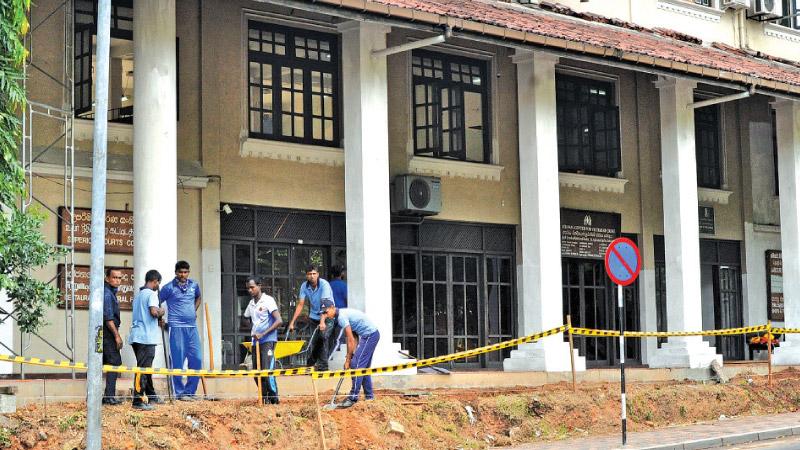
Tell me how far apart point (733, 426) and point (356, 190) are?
6636 millimetres

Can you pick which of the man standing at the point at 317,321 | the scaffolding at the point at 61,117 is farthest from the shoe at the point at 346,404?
the scaffolding at the point at 61,117

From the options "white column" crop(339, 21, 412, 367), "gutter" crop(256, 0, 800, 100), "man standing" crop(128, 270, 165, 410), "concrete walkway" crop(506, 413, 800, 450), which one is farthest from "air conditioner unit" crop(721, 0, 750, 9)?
"man standing" crop(128, 270, 165, 410)

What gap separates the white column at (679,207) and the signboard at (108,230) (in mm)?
10593

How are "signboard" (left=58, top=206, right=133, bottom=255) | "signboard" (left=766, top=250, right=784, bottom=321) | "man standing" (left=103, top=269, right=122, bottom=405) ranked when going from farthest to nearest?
"signboard" (left=766, top=250, right=784, bottom=321) < "signboard" (left=58, top=206, right=133, bottom=255) < "man standing" (left=103, top=269, right=122, bottom=405)

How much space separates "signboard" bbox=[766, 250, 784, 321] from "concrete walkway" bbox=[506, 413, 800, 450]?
1039cm

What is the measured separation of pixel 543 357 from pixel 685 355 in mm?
3604

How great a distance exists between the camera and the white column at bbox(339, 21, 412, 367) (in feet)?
67.5

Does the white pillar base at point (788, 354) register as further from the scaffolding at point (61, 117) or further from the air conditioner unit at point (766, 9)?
the scaffolding at point (61, 117)

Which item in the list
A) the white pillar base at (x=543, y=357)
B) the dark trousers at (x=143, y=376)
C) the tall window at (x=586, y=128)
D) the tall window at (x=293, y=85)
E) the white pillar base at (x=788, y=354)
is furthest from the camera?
the white pillar base at (x=788, y=354)

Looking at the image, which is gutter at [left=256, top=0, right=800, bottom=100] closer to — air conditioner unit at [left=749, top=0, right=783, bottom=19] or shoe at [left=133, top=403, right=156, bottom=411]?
air conditioner unit at [left=749, top=0, right=783, bottom=19]

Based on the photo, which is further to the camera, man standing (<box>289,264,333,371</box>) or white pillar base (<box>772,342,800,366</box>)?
white pillar base (<box>772,342,800,366</box>)

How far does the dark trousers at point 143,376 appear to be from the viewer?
52.0 ft

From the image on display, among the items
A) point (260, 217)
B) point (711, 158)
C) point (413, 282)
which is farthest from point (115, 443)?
point (711, 158)

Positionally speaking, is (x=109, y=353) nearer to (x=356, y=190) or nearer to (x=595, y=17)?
(x=356, y=190)
